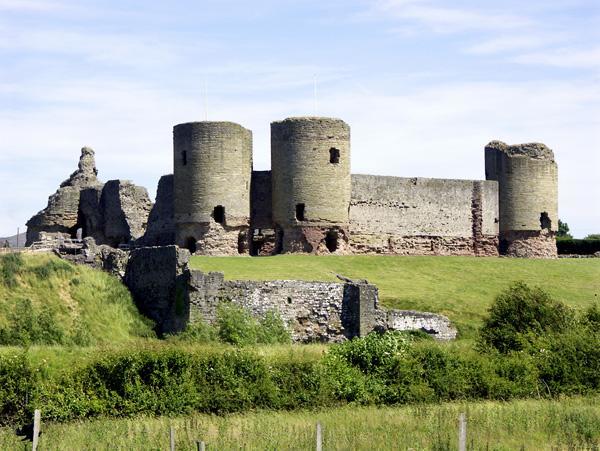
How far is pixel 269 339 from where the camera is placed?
36.1 metres

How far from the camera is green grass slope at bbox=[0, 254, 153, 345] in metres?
34.3

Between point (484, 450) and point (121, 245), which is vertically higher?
point (121, 245)

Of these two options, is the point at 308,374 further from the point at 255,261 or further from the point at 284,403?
the point at 255,261

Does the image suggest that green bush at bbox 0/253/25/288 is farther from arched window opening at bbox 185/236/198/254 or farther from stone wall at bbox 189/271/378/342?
arched window opening at bbox 185/236/198/254

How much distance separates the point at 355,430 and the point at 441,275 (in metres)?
24.4

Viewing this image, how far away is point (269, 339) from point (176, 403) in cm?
870

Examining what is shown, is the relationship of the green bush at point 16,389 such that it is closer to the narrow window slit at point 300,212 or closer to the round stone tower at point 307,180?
the round stone tower at point 307,180

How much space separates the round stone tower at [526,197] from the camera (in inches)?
2248

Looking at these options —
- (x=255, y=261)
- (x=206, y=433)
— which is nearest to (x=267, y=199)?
(x=255, y=261)

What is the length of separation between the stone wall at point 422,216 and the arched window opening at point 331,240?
91 cm

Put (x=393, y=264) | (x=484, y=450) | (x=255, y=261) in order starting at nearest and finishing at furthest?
(x=484, y=450) → (x=255, y=261) → (x=393, y=264)

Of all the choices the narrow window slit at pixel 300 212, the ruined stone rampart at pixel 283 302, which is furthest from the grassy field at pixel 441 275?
the ruined stone rampart at pixel 283 302

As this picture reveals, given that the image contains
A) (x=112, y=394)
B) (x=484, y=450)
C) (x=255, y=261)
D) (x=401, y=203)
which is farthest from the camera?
(x=401, y=203)

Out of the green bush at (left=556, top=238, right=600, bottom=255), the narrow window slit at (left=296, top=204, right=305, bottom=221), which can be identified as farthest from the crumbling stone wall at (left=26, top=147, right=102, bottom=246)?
the green bush at (left=556, top=238, right=600, bottom=255)
